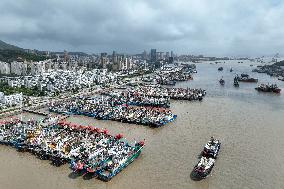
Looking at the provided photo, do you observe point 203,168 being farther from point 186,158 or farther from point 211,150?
point 211,150

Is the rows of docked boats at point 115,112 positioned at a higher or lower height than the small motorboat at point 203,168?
higher

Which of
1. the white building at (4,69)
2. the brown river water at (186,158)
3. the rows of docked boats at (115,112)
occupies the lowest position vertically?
the brown river water at (186,158)

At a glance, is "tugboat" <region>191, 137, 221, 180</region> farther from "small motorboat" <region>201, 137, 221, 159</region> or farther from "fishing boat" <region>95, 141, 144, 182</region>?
"fishing boat" <region>95, 141, 144, 182</region>

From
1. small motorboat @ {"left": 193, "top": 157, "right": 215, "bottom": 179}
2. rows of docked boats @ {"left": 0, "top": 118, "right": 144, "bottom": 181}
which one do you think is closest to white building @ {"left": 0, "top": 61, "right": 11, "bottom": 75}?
rows of docked boats @ {"left": 0, "top": 118, "right": 144, "bottom": 181}

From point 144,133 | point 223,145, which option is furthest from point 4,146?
point 223,145

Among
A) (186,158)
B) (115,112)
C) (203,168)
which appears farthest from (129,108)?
(203,168)

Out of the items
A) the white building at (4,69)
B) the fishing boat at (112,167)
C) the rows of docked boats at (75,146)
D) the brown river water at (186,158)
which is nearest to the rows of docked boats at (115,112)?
the brown river water at (186,158)

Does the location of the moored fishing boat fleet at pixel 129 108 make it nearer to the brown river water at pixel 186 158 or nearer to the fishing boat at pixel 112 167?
the brown river water at pixel 186 158
